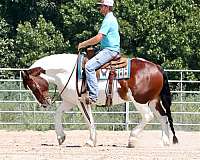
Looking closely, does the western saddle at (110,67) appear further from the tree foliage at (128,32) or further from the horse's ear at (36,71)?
the tree foliage at (128,32)

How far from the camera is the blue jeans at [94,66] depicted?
1062cm

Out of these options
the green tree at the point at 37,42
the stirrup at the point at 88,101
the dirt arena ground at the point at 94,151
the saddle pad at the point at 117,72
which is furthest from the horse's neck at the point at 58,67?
the green tree at the point at 37,42

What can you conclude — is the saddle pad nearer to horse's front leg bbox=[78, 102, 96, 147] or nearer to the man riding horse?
the man riding horse

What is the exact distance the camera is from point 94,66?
10.6 metres

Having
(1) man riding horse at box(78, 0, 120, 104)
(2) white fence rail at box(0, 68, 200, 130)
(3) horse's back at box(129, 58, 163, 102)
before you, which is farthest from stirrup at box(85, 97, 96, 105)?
(2) white fence rail at box(0, 68, 200, 130)

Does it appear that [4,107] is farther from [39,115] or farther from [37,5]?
[37,5]

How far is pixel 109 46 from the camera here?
35.1 ft

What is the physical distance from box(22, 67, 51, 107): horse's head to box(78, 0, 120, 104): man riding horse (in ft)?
2.67

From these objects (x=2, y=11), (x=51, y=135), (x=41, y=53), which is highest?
(x=2, y=11)

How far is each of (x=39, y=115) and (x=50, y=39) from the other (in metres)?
7.46

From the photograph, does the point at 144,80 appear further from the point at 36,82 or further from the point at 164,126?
the point at 36,82

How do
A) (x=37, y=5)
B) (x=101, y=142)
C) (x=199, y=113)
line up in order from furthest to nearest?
(x=37, y=5)
(x=199, y=113)
(x=101, y=142)

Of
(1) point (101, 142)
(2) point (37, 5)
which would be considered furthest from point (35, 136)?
(2) point (37, 5)

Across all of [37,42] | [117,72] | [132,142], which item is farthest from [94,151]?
[37,42]
